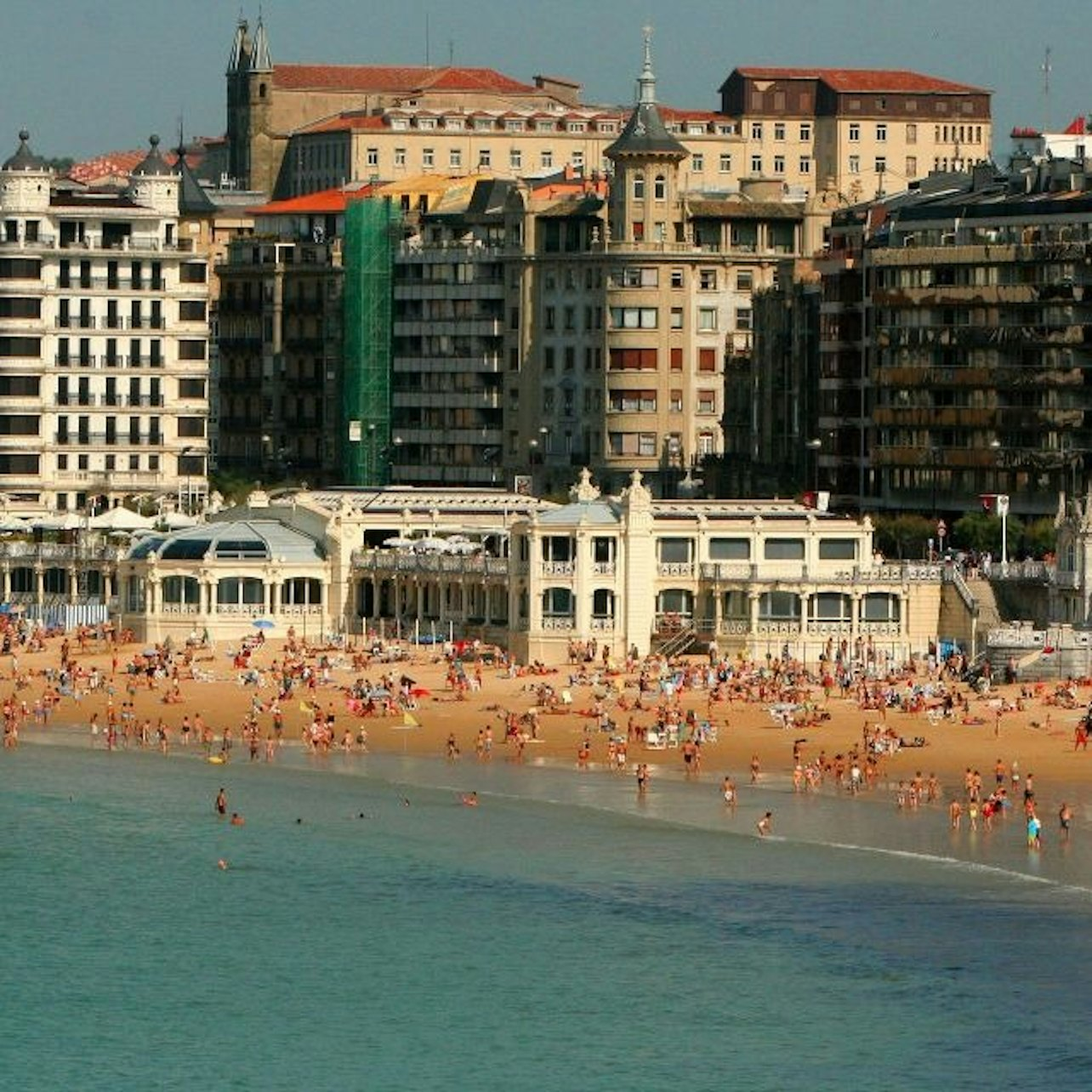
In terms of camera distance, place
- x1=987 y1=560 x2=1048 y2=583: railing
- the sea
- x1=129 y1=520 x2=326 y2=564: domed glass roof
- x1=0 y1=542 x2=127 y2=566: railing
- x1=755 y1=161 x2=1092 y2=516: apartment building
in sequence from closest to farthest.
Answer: the sea < x1=987 y1=560 x2=1048 y2=583: railing < x1=129 y1=520 x2=326 y2=564: domed glass roof < x1=0 y1=542 x2=127 y2=566: railing < x1=755 y1=161 x2=1092 y2=516: apartment building

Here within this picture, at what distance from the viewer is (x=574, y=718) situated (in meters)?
118

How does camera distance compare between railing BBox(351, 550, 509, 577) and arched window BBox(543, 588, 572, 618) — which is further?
railing BBox(351, 550, 509, 577)

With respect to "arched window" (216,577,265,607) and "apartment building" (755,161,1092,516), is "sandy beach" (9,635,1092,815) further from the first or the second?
"apartment building" (755,161,1092,516)

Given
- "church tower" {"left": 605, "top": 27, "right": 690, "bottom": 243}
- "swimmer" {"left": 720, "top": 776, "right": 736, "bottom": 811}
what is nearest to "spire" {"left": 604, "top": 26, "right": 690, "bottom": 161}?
"church tower" {"left": 605, "top": 27, "right": 690, "bottom": 243}

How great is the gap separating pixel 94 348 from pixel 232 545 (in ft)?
131

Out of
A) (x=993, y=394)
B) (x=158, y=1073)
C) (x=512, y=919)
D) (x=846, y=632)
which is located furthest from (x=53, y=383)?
(x=158, y=1073)

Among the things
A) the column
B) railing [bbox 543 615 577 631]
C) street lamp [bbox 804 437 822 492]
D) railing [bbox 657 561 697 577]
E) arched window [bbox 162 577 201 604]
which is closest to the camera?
the column

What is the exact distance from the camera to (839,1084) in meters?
74.1

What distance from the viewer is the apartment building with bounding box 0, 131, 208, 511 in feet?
577

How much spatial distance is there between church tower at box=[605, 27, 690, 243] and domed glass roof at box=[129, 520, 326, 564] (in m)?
54.4

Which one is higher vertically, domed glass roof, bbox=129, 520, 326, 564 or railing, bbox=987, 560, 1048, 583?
domed glass roof, bbox=129, 520, 326, 564

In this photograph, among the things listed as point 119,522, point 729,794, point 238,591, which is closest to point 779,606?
point 238,591

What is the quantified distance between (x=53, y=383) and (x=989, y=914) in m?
97.0

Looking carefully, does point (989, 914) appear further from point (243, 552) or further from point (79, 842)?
point (243, 552)
